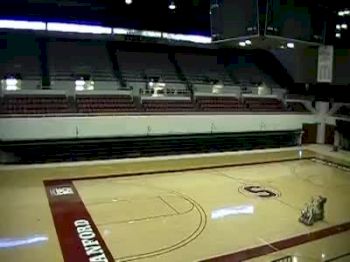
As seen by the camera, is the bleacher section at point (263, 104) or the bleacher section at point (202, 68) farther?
the bleacher section at point (202, 68)

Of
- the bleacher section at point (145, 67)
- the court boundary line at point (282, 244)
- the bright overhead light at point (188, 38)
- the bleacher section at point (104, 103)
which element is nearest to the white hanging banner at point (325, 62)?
the court boundary line at point (282, 244)

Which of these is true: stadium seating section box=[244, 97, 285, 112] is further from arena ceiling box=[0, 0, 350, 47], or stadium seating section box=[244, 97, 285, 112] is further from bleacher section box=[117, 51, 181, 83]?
arena ceiling box=[0, 0, 350, 47]

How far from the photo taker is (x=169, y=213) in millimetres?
7766

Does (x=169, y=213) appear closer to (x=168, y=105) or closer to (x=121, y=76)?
(x=168, y=105)

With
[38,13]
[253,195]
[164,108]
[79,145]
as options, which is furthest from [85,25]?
[253,195]

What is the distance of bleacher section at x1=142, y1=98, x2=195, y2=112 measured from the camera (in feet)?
51.5

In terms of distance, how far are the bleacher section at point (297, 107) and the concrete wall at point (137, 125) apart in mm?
650

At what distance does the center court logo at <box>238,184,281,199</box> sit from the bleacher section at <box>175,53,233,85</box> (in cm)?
960

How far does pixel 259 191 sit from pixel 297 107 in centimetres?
1041

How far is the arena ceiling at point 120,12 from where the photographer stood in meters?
15.0

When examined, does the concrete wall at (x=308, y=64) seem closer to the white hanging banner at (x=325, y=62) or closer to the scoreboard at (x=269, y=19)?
the white hanging banner at (x=325, y=62)

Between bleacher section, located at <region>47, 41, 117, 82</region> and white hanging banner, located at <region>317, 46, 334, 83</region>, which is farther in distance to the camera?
bleacher section, located at <region>47, 41, 117, 82</region>

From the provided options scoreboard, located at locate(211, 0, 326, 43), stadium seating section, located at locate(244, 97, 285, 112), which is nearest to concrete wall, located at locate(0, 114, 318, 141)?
stadium seating section, located at locate(244, 97, 285, 112)

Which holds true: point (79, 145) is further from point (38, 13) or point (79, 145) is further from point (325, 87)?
point (325, 87)
